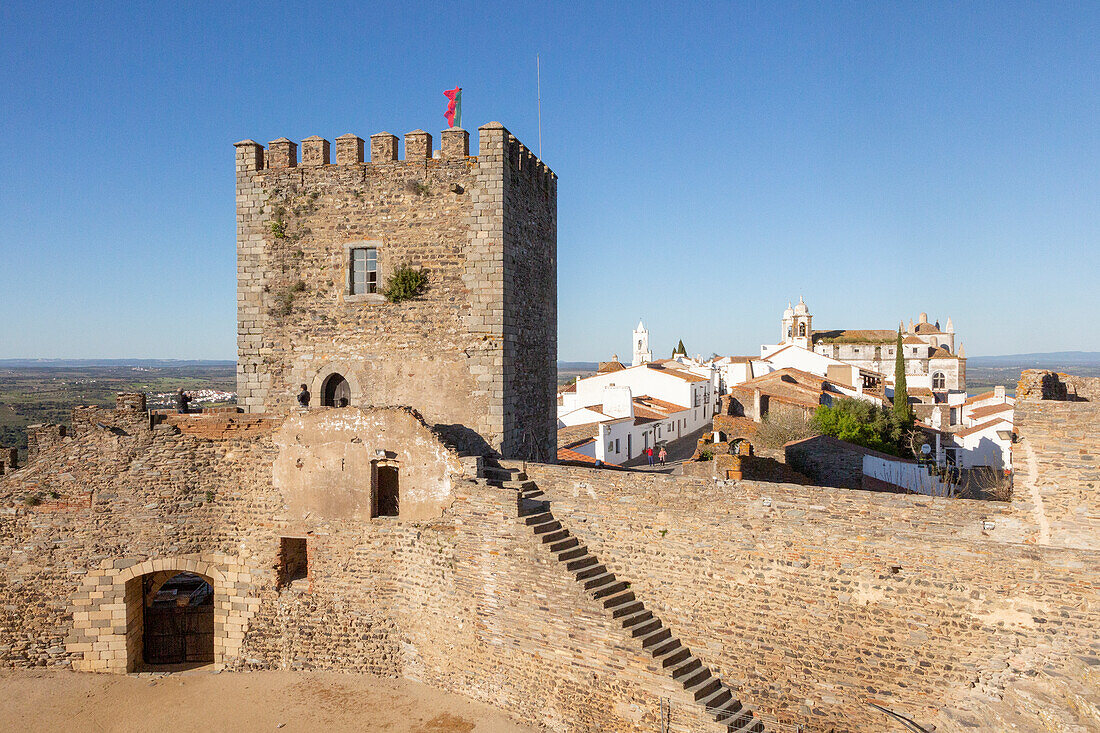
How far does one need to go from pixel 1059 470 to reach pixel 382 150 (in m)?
12.3

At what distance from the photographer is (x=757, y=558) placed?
404 inches

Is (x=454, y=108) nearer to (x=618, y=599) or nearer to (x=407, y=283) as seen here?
(x=407, y=283)

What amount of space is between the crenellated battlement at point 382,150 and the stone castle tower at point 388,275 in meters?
0.02

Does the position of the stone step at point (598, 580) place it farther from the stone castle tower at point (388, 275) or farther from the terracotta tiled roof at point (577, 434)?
the terracotta tiled roof at point (577, 434)

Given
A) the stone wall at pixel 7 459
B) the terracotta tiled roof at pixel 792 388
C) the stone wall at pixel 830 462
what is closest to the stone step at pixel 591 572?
the stone wall at pixel 830 462

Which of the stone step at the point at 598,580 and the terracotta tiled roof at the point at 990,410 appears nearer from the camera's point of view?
the stone step at the point at 598,580

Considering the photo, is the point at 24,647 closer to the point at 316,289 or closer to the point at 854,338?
the point at 316,289

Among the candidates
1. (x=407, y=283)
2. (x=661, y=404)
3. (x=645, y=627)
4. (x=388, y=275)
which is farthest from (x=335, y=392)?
(x=661, y=404)

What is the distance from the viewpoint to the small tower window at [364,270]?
1384 centimetres

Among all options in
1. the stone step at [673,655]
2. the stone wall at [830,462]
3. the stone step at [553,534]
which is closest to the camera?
the stone step at [673,655]

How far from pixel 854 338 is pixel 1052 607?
69.2 metres

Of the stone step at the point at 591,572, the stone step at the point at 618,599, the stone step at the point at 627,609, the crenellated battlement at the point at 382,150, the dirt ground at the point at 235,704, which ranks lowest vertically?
the dirt ground at the point at 235,704

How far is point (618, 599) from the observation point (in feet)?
35.5

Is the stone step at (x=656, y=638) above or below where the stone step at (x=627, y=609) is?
below
